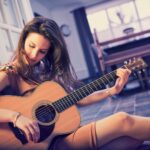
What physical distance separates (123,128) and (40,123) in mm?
375

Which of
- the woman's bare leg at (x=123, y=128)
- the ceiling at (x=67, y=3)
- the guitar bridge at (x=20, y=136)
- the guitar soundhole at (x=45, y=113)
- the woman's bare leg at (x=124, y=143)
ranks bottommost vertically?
the woman's bare leg at (x=124, y=143)

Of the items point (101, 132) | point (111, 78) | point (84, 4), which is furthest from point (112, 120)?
point (84, 4)

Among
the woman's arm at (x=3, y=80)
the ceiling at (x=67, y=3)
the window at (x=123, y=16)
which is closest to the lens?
the woman's arm at (x=3, y=80)

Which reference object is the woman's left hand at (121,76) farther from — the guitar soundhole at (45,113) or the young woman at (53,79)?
the guitar soundhole at (45,113)

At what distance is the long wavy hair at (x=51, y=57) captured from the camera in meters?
1.41

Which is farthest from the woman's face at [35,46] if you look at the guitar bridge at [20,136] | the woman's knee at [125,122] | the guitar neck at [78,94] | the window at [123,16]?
the window at [123,16]

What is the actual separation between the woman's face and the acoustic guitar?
150 mm

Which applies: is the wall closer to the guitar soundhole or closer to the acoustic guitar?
the acoustic guitar

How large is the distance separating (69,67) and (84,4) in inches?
271

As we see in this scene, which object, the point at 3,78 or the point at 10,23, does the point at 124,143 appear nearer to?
the point at 3,78

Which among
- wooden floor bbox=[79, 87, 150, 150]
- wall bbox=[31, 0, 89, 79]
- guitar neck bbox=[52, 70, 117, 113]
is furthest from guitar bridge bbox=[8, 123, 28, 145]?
wall bbox=[31, 0, 89, 79]

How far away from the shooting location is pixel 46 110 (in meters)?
1.28

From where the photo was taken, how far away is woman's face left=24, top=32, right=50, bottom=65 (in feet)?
4.53

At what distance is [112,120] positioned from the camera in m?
1.24
